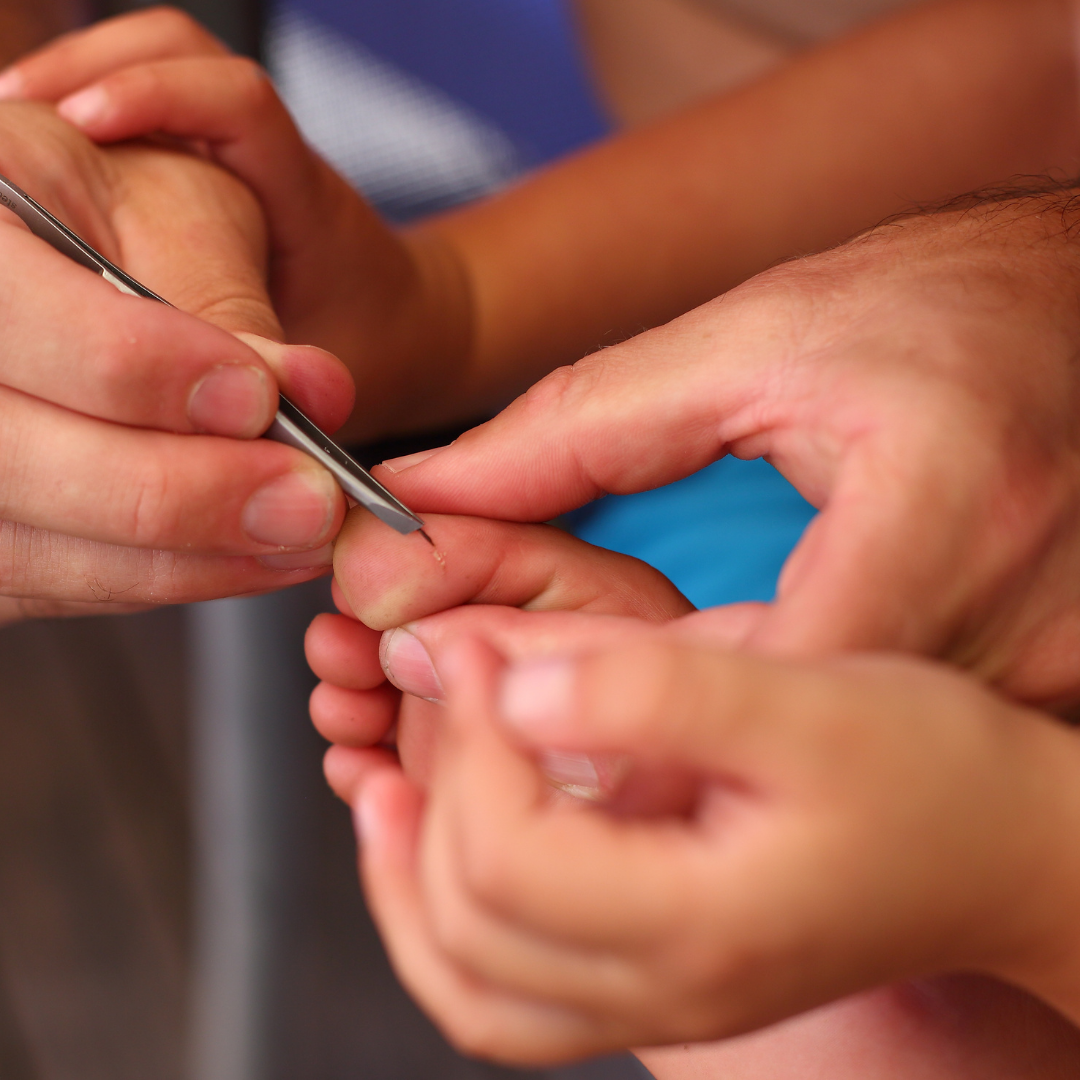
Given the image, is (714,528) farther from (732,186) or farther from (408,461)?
(732,186)

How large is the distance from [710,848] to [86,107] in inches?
24.7

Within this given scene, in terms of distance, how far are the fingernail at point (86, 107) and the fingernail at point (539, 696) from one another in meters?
0.56

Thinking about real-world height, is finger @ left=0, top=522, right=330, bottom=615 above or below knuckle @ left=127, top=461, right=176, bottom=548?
below

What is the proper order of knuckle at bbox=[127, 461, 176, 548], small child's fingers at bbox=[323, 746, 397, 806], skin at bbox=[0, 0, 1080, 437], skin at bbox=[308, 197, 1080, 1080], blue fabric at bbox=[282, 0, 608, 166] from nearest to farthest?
skin at bbox=[308, 197, 1080, 1080], knuckle at bbox=[127, 461, 176, 548], small child's fingers at bbox=[323, 746, 397, 806], skin at bbox=[0, 0, 1080, 437], blue fabric at bbox=[282, 0, 608, 166]

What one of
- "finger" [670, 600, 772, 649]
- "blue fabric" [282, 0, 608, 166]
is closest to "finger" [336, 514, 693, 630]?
"finger" [670, 600, 772, 649]

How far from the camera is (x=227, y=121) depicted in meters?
0.71

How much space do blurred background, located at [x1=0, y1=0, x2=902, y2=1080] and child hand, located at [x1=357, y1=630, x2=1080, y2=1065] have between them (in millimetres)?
561

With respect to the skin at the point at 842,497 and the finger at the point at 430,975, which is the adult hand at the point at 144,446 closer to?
the skin at the point at 842,497

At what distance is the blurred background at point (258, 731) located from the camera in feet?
2.77

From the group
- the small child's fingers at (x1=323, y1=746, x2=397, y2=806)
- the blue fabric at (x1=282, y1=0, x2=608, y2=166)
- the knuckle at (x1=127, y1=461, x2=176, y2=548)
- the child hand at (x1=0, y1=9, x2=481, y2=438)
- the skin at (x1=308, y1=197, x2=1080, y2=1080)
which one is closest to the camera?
the skin at (x1=308, y1=197, x2=1080, y2=1080)

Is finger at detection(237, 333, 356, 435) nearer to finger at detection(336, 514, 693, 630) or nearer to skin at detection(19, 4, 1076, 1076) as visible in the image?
finger at detection(336, 514, 693, 630)

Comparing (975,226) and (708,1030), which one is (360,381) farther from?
(708,1030)

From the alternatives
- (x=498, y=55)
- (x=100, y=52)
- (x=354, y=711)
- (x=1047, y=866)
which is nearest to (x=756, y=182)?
(x=498, y=55)

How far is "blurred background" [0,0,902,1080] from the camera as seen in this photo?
843 millimetres
